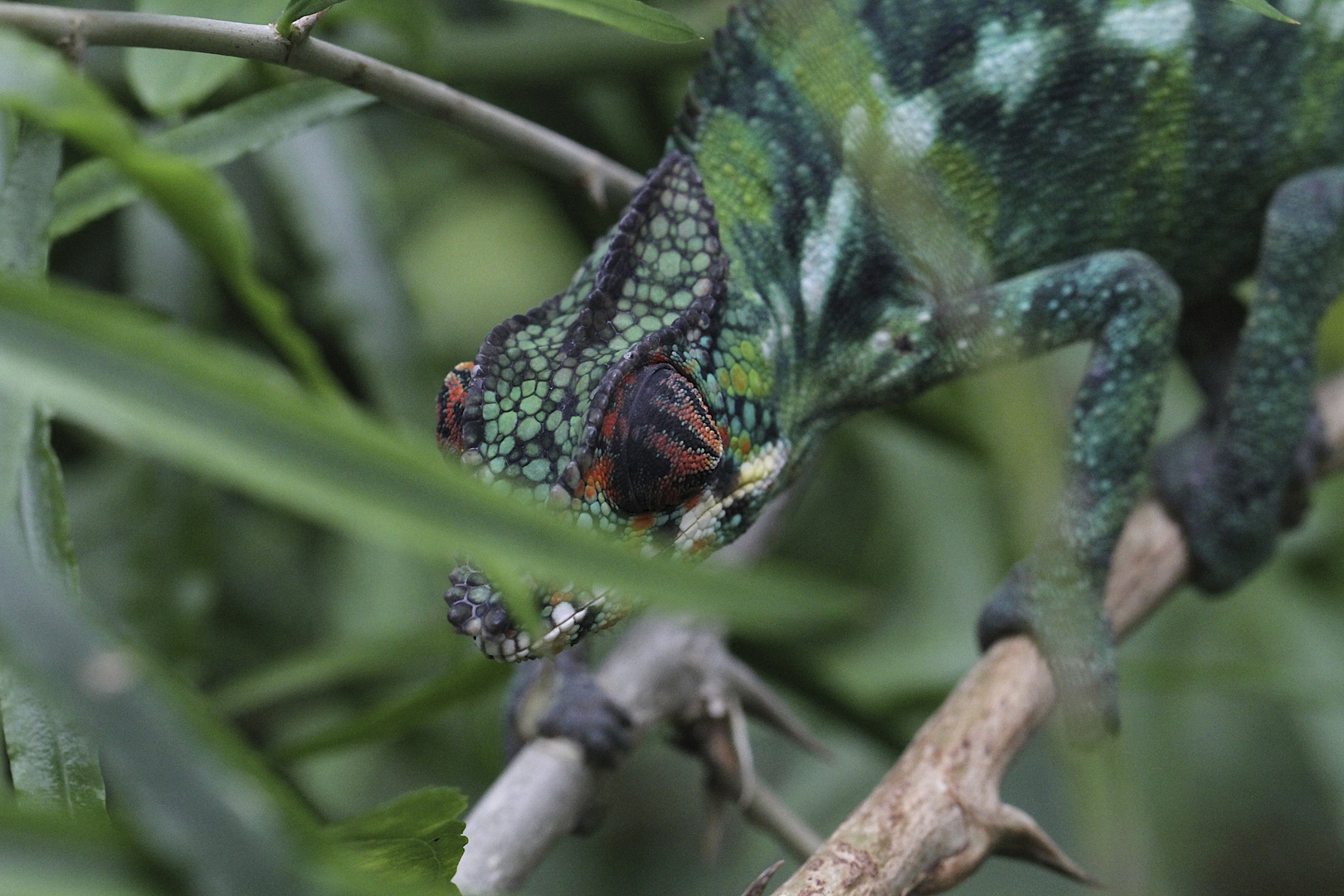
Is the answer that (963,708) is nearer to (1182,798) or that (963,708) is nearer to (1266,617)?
(1266,617)

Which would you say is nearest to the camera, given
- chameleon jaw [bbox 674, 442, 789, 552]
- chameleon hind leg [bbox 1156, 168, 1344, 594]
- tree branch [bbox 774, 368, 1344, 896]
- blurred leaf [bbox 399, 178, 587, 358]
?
tree branch [bbox 774, 368, 1344, 896]

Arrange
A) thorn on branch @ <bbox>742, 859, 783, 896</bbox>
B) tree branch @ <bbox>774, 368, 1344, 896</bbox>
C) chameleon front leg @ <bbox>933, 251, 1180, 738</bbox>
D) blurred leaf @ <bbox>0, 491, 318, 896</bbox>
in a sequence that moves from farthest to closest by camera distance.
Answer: chameleon front leg @ <bbox>933, 251, 1180, 738</bbox> < tree branch @ <bbox>774, 368, 1344, 896</bbox> < thorn on branch @ <bbox>742, 859, 783, 896</bbox> < blurred leaf @ <bbox>0, 491, 318, 896</bbox>

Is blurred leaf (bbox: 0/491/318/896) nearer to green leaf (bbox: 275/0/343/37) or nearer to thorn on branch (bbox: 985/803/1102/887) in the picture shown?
green leaf (bbox: 275/0/343/37)

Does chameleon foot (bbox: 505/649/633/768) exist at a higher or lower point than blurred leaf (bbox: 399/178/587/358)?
lower

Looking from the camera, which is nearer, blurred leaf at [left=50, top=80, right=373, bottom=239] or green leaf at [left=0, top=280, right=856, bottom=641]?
green leaf at [left=0, top=280, right=856, bottom=641]

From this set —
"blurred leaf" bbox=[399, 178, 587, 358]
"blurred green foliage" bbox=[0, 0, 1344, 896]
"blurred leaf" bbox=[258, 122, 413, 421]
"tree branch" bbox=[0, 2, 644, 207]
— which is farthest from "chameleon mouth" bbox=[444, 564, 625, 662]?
"blurred leaf" bbox=[399, 178, 587, 358]

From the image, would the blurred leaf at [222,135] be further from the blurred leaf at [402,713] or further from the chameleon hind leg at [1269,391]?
the chameleon hind leg at [1269,391]

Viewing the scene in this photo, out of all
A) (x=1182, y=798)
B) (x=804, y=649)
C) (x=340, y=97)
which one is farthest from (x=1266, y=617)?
(x=340, y=97)

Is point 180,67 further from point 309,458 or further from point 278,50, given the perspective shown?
point 309,458
